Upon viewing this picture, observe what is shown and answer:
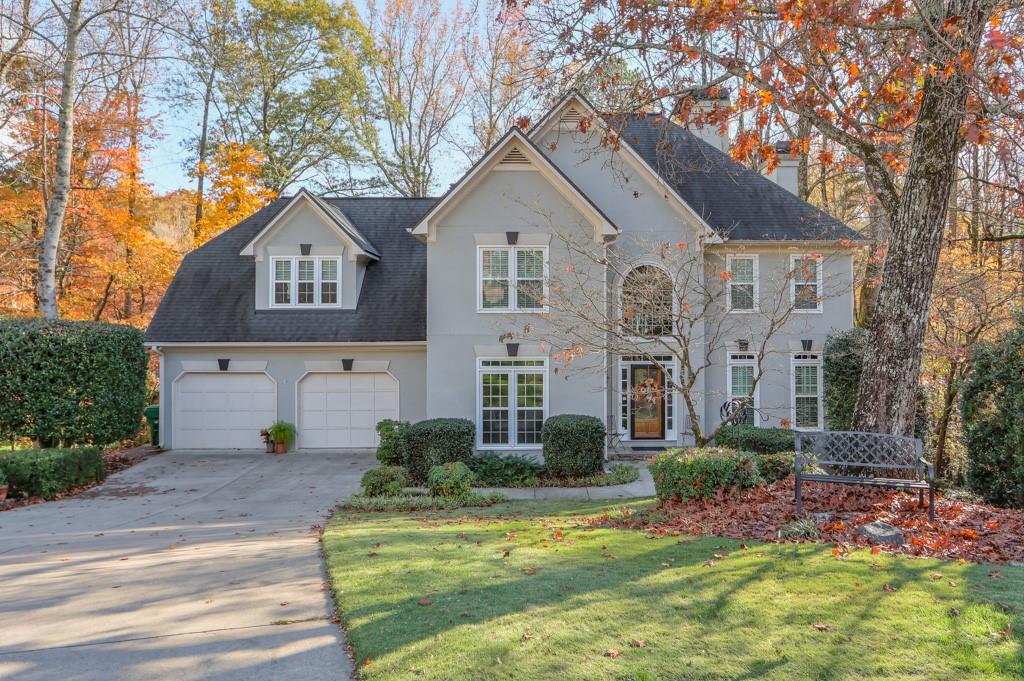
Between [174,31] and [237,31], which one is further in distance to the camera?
[237,31]

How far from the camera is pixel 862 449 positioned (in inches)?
336

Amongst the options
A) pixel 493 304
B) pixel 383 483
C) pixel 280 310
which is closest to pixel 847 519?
pixel 383 483

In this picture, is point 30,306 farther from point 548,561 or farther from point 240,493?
point 548,561

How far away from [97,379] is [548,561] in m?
13.9

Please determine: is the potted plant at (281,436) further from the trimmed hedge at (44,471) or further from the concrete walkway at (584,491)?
the concrete walkway at (584,491)

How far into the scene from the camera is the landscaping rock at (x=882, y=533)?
6.78 m

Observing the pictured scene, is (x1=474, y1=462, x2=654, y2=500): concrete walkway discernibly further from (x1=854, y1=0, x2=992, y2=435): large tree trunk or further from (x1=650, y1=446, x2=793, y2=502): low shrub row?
(x1=854, y1=0, x2=992, y2=435): large tree trunk

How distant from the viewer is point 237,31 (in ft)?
92.4

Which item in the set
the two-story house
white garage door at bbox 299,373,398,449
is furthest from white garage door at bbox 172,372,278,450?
white garage door at bbox 299,373,398,449

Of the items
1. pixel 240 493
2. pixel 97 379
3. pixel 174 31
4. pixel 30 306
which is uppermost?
pixel 174 31

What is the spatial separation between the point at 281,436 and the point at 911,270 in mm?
15210

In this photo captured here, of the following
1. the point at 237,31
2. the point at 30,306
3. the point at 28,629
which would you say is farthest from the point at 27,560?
the point at 237,31

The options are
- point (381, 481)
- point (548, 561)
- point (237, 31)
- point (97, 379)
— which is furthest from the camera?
point (237, 31)

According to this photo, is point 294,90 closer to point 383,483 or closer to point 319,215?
point 319,215
